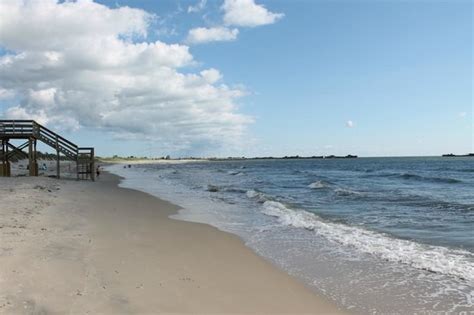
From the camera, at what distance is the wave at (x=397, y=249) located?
7.91m

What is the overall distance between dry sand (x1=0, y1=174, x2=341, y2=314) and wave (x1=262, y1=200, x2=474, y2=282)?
2.77m

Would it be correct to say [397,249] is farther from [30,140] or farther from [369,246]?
[30,140]

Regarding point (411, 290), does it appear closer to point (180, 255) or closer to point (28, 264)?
point (180, 255)

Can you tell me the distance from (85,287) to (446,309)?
512 cm

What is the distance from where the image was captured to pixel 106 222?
1184 cm

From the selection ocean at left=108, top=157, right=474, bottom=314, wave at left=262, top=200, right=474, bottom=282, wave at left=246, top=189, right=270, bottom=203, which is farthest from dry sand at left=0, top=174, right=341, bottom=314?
wave at left=246, top=189, right=270, bottom=203

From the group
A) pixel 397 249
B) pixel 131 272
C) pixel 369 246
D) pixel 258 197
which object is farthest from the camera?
pixel 258 197

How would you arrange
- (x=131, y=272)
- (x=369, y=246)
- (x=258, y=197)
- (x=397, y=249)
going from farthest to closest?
(x=258, y=197) → (x=369, y=246) → (x=397, y=249) → (x=131, y=272)

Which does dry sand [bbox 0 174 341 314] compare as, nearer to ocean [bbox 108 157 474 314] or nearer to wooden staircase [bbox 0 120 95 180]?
ocean [bbox 108 157 474 314]

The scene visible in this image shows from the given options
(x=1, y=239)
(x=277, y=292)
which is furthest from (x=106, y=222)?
(x=277, y=292)

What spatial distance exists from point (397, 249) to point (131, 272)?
6182mm

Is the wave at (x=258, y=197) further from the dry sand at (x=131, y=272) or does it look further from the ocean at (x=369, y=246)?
the dry sand at (x=131, y=272)

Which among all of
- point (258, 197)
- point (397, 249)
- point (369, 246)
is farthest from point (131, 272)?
point (258, 197)

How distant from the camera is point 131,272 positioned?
22.2 feet
